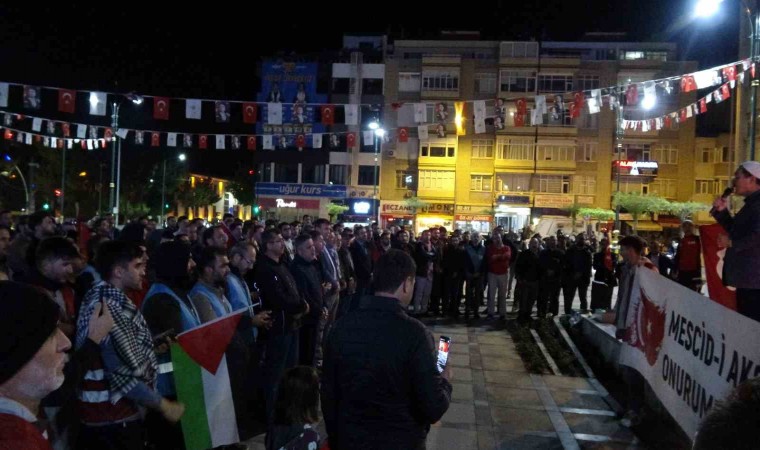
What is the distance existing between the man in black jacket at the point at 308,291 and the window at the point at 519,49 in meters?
42.8

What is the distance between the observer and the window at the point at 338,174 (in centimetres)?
5059

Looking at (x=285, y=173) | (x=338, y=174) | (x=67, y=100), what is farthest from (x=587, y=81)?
(x=67, y=100)

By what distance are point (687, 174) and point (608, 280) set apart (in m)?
38.3

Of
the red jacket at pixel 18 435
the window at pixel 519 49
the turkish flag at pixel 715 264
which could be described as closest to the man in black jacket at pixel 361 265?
the turkish flag at pixel 715 264

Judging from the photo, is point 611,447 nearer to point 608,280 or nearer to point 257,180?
point 608,280

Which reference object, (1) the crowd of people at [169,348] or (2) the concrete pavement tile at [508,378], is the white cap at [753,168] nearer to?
(1) the crowd of people at [169,348]

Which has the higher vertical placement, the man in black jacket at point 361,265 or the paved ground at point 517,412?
the man in black jacket at point 361,265

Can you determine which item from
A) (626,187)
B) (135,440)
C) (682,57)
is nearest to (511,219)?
(626,187)

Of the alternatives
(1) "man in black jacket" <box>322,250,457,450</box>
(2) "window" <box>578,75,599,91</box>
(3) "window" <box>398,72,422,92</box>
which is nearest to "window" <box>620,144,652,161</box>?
(2) "window" <box>578,75,599,91</box>

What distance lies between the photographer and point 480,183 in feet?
156

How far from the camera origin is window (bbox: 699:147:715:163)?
47.5 metres

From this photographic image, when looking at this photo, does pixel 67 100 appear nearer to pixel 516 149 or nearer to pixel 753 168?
pixel 753 168

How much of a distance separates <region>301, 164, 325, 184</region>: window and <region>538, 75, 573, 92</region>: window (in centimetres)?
1868

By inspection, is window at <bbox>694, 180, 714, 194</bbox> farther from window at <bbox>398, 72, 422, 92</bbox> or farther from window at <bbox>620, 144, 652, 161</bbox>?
window at <bbox>398, 72, 422, 92</bbox>
